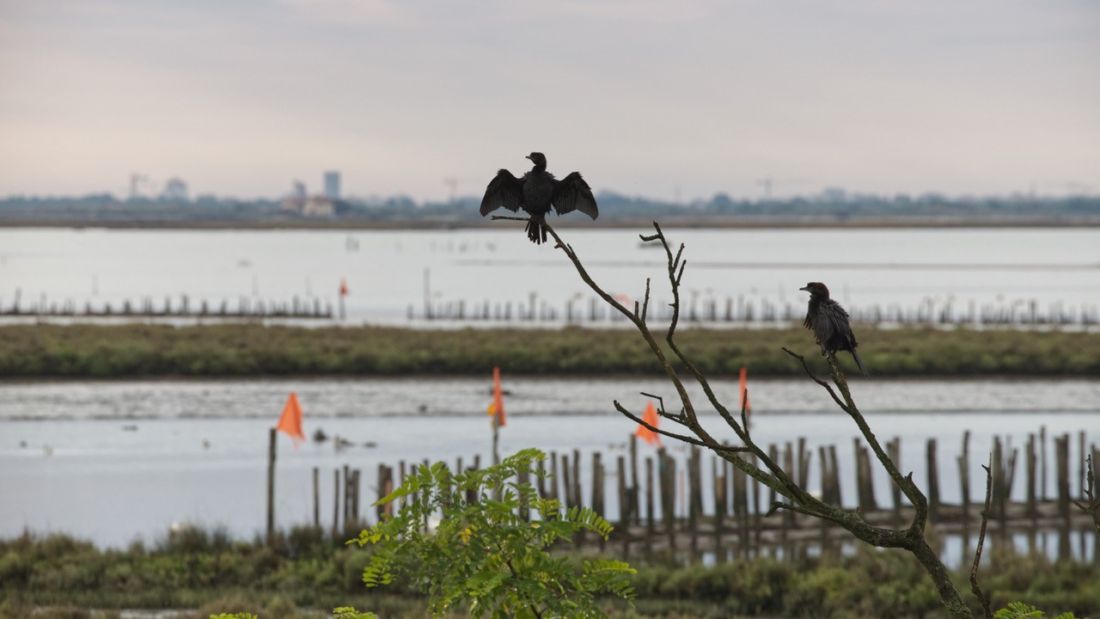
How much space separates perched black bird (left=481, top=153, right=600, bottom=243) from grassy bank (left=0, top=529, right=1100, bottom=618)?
1309 cm

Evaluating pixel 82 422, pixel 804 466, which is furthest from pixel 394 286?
pixel 804 466

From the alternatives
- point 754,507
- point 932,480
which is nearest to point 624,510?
point 754,507

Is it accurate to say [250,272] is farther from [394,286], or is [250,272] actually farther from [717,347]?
[717,347]

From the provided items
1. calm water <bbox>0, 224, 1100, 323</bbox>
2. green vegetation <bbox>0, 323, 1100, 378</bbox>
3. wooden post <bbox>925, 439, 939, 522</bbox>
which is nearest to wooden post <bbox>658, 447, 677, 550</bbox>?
wooden post <bbox>925, 439, 939, 522</bbox>

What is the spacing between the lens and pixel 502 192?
4809 mm

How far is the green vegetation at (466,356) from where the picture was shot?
50.3 metres

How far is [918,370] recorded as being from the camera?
2041 inches

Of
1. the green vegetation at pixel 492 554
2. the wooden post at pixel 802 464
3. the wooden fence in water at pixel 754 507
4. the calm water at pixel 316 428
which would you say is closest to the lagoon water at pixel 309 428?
the calm water at pixel 316 428

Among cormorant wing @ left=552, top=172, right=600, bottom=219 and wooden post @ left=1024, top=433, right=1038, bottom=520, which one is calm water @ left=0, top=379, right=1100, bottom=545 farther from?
cormorant wing @ left=552, top=172, right=600, bottom=219

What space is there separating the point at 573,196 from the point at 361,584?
16195mm

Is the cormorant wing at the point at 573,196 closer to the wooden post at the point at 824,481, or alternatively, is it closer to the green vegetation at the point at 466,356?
the wooden post at the point at 824,481

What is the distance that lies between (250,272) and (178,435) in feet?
414

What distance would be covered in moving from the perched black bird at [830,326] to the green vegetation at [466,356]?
44.2 m

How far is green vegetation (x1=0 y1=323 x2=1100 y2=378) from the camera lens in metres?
50.3
